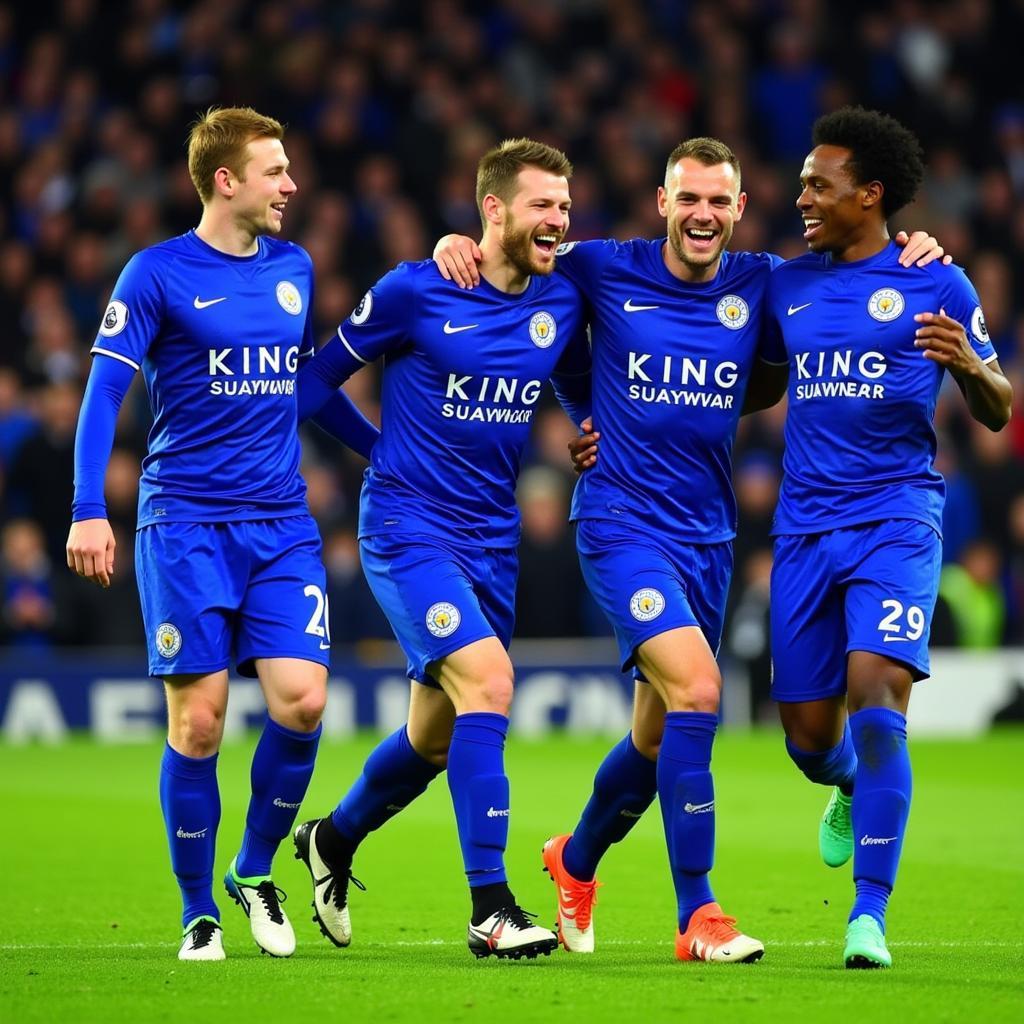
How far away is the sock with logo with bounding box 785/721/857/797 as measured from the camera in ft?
22.2

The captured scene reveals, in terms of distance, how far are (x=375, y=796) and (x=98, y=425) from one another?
62.9 inches

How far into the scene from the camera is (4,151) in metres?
18.1

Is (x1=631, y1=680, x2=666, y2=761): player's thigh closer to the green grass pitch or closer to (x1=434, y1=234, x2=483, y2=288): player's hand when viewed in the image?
the green grass pitch

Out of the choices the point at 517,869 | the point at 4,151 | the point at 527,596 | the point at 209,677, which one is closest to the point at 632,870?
the point at 517,869

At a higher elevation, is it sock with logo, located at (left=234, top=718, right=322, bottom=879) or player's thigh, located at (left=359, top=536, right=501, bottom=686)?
player's thigh, located at (left=359, top=536, right=501, bottom=686)

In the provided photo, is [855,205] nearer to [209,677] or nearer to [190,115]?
[209,677]

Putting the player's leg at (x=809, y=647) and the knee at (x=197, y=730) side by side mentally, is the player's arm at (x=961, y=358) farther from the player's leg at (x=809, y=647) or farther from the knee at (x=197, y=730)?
the knee at (x=197, y=730)

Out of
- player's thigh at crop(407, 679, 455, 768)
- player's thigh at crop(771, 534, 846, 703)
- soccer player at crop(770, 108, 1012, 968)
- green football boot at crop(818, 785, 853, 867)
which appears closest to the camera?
soccer player at crop(770, 108, 1012, 968)

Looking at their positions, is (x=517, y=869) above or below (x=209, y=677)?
below

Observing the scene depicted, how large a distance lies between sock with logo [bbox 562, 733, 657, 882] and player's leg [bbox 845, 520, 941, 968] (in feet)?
2.75

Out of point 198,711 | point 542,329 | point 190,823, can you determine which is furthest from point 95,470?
point 542,329

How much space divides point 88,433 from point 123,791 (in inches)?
235

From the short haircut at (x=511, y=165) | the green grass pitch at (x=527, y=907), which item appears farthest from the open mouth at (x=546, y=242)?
the green grass pitch at (x=527, y=907)

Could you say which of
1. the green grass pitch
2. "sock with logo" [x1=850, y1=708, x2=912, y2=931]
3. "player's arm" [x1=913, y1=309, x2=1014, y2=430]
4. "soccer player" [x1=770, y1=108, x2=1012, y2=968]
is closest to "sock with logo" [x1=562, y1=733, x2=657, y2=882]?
the green grass pitch
